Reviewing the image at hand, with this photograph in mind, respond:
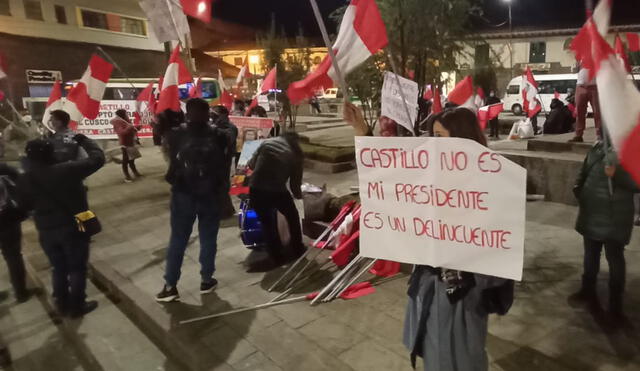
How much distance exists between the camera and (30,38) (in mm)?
26531

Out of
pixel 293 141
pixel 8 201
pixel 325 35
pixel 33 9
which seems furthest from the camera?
pixel 33 9

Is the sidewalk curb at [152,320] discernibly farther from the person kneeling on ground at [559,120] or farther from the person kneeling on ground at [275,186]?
the person kneeling on ground at [559,120]

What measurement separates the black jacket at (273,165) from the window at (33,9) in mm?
28198

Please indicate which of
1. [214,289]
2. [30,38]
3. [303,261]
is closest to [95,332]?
[214,289]

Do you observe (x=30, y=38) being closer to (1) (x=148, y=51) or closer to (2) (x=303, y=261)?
(1) (x=148, y=51)

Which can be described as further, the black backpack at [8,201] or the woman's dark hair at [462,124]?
the black backpack at [8,201]

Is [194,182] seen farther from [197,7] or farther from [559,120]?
[559,120]

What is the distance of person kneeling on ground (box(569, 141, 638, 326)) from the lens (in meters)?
3.47

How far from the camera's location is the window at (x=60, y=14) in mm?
27528

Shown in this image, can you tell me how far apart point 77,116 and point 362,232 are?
546 cm

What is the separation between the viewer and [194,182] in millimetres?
4422

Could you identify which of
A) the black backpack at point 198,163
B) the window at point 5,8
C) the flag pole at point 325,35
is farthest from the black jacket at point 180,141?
the window at point 5,8

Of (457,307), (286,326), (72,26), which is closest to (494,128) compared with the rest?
(286,326)

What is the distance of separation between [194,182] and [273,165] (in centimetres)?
107
